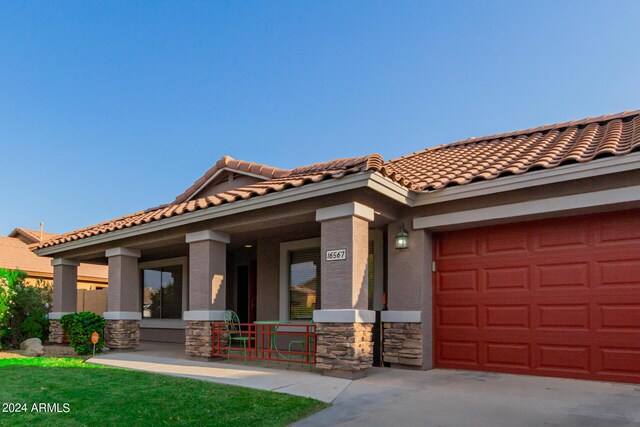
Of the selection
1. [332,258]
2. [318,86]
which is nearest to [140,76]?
[318,86]

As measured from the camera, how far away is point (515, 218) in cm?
780

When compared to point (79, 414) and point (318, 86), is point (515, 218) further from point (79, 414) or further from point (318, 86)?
point (318, 86)

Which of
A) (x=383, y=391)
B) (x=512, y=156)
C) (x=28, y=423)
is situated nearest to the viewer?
(x=28, y=423)

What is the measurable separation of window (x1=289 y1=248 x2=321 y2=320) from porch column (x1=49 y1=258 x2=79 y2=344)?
24.3ft

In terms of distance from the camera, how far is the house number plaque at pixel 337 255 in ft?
26.0

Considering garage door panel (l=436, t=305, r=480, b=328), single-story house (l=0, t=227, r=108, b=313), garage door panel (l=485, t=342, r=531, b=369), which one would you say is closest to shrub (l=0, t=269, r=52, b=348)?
single-story house (l=0, t=227, r=108, b=313)

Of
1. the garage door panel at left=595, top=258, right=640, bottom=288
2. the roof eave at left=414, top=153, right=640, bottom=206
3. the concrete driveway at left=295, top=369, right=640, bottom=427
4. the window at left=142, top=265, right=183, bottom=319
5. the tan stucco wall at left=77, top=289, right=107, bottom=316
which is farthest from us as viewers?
the tan stucco wall at left=77, top=289, right=107, bottom=316

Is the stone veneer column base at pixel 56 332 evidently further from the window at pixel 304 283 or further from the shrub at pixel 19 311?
the window at pixel 304 283

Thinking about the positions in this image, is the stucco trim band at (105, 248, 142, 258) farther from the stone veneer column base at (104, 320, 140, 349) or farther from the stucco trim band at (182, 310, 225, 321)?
the stucco trim band at (182, 310, 225, 321)

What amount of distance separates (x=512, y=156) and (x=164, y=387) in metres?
6.95

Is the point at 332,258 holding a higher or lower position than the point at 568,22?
lower

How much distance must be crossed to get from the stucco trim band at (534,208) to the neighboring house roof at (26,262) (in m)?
19.2

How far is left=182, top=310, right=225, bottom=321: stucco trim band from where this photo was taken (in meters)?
10.0

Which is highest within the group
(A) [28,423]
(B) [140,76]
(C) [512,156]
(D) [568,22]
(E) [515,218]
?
(B) [140,76]
